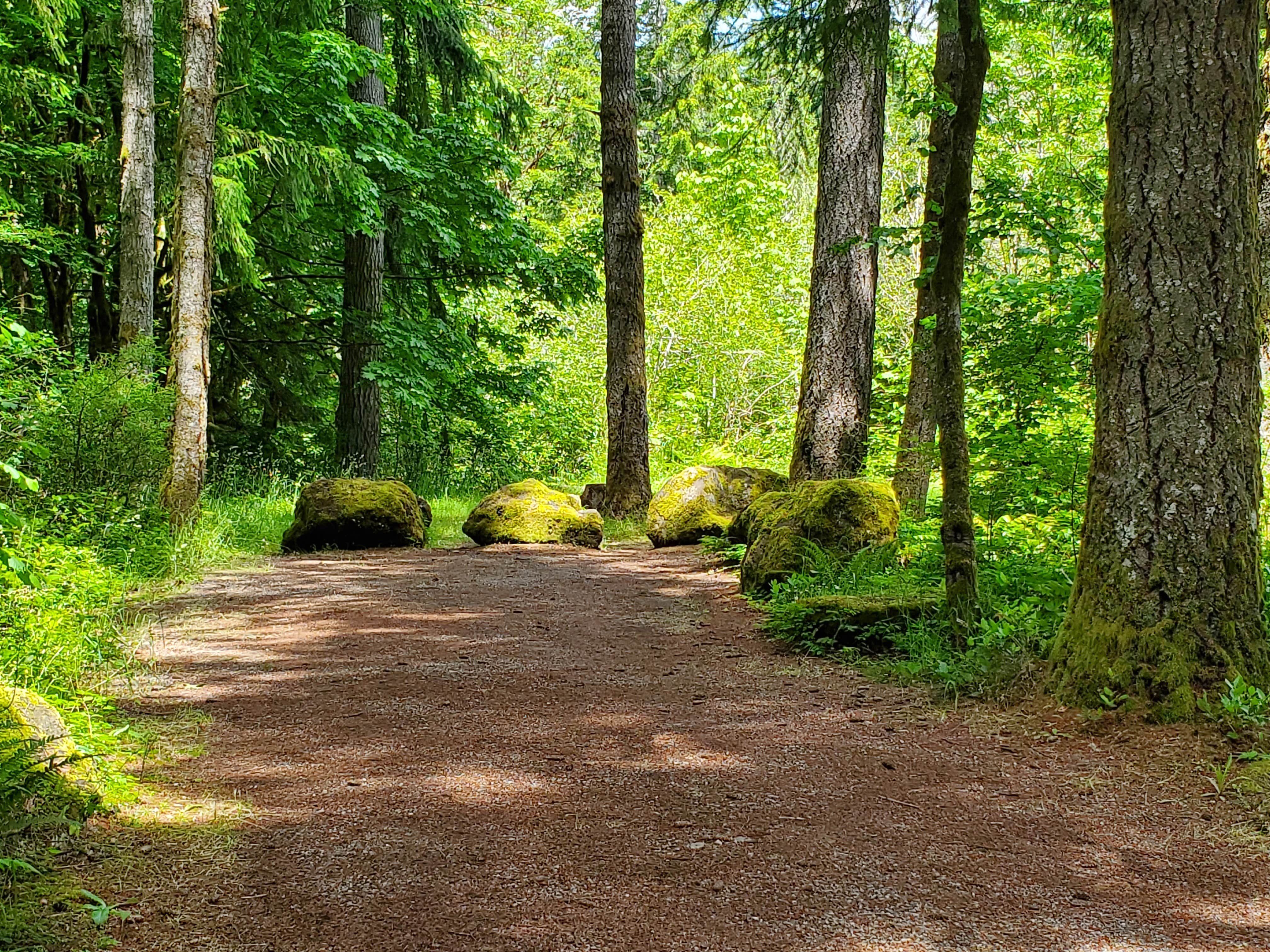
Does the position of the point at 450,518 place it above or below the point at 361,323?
below

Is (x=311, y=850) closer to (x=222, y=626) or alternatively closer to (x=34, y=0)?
(x=222, y=626)

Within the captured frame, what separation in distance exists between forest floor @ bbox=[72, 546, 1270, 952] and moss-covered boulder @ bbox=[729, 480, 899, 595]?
1827 mm

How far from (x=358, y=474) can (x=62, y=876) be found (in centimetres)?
1295

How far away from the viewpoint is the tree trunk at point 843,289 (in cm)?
1032

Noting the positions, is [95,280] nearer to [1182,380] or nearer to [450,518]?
[450,518]

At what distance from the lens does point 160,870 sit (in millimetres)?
2764

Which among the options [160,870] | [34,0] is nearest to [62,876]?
[160,870]

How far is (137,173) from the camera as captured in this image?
10914 mm

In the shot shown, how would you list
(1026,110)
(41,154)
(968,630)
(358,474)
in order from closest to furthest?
(968,630) → (41,154) → (358,474) → (1026,110)

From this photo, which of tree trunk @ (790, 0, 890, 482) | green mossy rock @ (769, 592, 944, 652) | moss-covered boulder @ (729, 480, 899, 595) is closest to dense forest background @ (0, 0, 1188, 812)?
green mossy rock @ (769, 592, 944, 652)

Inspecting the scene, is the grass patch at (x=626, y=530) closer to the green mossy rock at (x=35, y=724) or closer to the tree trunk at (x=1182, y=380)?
the tree trunk at (x=1182, y=380)

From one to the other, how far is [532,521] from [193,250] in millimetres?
4837

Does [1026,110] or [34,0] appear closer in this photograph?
[34,0]

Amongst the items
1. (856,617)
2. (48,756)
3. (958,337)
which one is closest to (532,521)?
(856,617)
